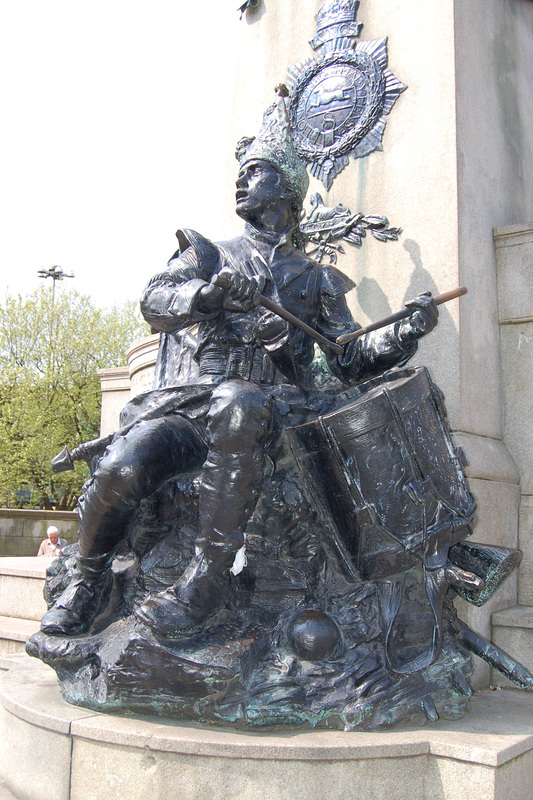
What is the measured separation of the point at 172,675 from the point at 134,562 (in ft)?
2.47

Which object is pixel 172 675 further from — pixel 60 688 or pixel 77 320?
pixel 77 320

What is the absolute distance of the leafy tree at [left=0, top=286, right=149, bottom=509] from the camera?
81.1 feet

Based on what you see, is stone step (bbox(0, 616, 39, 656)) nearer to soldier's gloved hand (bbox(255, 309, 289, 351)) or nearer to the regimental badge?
soldier's gloved hand (bbox(255, 309, 289, 351))

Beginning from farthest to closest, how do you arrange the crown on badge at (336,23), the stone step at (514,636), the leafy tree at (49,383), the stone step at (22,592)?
1. the leafy tree at (49,383)
2. the stone step at (22,592)
3. the crown on badge at (336,23)
4. the stone step at (514,636)

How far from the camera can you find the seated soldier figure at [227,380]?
2.86 meters

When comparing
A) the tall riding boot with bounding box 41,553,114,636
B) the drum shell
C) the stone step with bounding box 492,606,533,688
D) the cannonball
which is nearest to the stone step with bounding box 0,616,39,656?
the tall riding boot with bounding box 41,553,114,636

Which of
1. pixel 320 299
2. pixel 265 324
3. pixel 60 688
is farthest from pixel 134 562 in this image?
pixel 320 299

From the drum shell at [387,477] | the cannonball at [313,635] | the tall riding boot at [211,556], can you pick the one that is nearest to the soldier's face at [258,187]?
the drum shell at [387,477]

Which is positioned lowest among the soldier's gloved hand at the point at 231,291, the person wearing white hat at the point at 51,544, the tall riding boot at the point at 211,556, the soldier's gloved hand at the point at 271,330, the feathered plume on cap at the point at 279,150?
the person wearing white hat at the point at 51,544

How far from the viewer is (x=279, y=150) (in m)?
3.69

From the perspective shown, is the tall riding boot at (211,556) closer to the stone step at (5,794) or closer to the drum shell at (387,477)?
the drum shell at (387,477)

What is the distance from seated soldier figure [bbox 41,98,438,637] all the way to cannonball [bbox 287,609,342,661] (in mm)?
321

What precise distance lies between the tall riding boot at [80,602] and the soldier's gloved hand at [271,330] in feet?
3.90

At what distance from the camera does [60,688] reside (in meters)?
3.12
